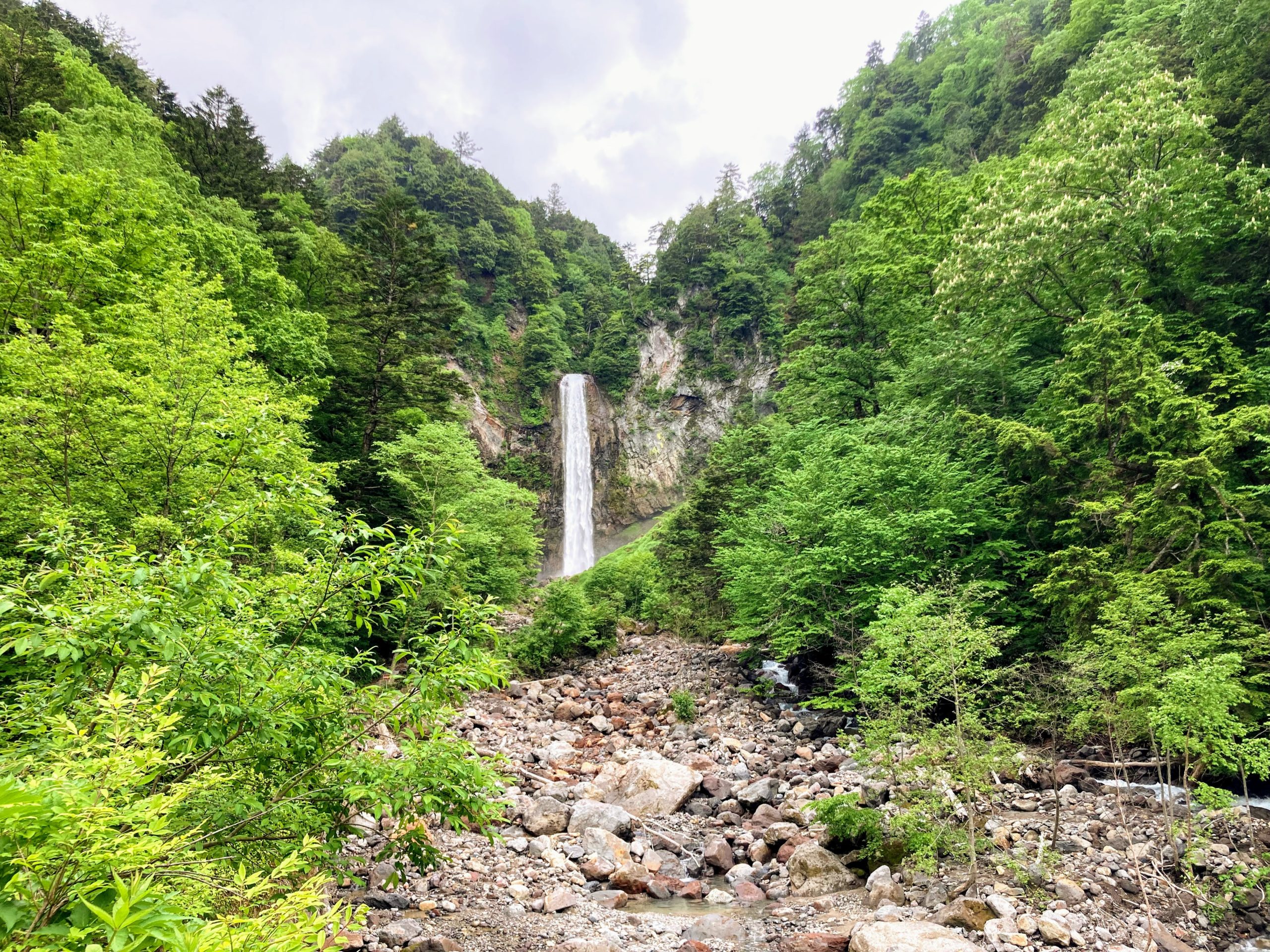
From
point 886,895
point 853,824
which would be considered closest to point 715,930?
point 886,895

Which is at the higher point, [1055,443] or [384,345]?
[384,345]

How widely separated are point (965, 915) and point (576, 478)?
43.9 metres

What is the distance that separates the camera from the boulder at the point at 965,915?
5.71m

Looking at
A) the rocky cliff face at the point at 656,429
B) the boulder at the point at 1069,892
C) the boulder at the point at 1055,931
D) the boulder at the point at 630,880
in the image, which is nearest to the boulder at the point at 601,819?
the boulder at the point at 630,880

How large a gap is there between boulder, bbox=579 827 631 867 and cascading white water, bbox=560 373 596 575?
118 feet

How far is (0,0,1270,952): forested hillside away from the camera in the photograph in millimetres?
2936

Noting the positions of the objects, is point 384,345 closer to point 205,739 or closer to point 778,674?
point 778,674

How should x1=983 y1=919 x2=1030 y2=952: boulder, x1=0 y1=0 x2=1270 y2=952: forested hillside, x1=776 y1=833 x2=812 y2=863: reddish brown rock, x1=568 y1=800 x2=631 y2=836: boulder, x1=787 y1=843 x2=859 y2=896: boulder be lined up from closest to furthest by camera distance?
x1=0 y1=0 x2=1270 y2=952: forested hillside, x1=983 y1=919 x2=1030 y2=952: boulder, x1=787 y1=843 x2=859 y2=896: boulder, x1=776 y1=833 x2=812 y2=863: reddish brown rock, x1=568 y1=800 x2=631 y2=836: boulder

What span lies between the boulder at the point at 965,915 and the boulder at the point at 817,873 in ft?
4.74

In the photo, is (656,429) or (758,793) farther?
(656,429)

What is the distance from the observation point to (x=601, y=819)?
8852 millimetres

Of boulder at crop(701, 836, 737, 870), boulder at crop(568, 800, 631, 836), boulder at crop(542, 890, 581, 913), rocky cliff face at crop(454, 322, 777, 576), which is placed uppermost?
rocky cliff face at crop(454, 322, 777, 576)

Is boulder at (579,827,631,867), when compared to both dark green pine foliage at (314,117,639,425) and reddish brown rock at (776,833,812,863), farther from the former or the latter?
dark green pine foliage at (314,117,639,425)

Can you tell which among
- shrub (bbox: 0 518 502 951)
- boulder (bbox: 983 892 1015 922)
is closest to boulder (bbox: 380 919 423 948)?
shrub (bbox: 0 518 502 951)
